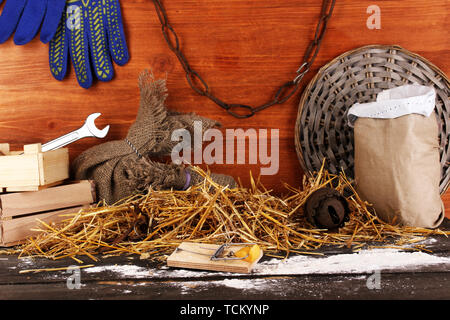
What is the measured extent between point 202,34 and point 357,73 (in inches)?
23.1

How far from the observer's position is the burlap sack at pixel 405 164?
1073 mm

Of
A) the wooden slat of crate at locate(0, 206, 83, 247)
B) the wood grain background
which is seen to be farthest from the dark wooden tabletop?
the wood grain background

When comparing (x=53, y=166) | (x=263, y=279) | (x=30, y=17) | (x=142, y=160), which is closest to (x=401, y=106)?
(x=263, y=279)

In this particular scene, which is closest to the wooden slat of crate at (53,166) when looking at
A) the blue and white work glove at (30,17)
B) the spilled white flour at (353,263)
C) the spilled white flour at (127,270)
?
the spilled white flour at (127,270)

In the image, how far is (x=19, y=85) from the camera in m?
1.48

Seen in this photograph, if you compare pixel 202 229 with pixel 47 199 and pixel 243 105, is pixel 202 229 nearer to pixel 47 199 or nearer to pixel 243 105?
pixel 47 199

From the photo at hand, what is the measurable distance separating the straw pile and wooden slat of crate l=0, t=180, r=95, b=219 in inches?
2.3

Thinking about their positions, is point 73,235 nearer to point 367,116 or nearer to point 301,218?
point 301,218

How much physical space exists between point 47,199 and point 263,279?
690mm

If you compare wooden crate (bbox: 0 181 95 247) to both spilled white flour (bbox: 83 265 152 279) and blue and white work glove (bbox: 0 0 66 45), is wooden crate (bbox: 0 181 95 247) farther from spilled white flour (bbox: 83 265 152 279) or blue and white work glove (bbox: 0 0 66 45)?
blue and white work glove (bbox: 0 0 66 45)
